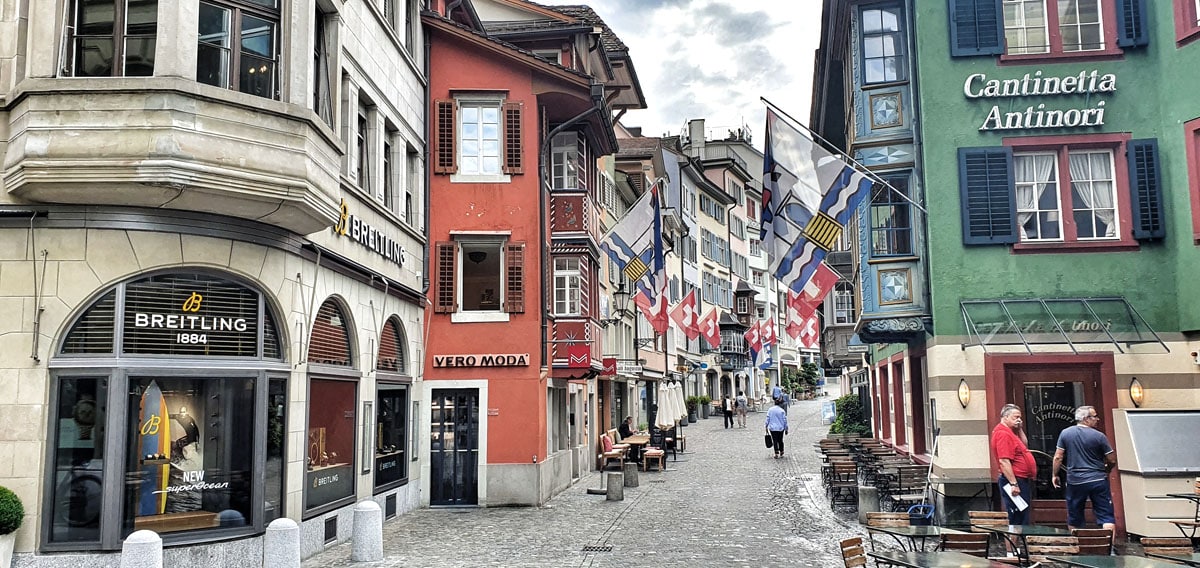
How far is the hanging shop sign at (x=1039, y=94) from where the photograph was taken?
16.6 meters

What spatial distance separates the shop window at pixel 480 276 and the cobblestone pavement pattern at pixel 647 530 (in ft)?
13.9

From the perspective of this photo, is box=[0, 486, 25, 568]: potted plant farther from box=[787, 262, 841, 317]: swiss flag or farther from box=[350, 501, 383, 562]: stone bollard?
box=[787, 262, 841, 317]: swiss flag

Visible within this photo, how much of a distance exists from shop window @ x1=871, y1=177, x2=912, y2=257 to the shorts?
18.8ft

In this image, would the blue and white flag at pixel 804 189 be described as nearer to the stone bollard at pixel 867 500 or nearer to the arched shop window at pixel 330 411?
the stone bollard at pixel 867 500

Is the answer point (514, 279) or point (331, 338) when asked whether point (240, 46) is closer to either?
point (331, 338)

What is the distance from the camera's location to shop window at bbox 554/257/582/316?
23.2m

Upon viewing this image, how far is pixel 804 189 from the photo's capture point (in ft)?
55.4

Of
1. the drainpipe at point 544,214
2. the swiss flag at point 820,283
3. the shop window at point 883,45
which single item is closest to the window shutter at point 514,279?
the drainpipe at point 544,214

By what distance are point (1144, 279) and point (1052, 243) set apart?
152 centimetres

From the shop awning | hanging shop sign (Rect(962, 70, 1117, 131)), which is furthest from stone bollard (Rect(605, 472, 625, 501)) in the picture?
hanging shop sign (Rect(962, 70, 1117, 131))

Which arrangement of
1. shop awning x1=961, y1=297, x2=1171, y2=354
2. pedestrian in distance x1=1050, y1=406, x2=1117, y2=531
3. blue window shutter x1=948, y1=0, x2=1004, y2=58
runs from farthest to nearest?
blue window shutter x1=948, y1=0, x2=1004, y2=58 < shop awning x1=961, y1=297, x2=1171, y2=354 < pedestrian in distance x1=1050, y1=406, x2=1117, y2=531

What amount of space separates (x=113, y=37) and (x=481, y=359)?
10.7 m

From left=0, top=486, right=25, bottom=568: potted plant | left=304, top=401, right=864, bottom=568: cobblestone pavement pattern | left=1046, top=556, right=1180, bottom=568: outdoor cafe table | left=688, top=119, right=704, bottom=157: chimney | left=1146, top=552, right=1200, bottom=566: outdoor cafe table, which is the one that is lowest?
left=304, top=401, right=864, bottom=568: cobblestone pavement pattern

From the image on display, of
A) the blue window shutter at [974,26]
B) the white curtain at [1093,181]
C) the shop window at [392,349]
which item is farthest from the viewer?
the shop window at [392,349]
